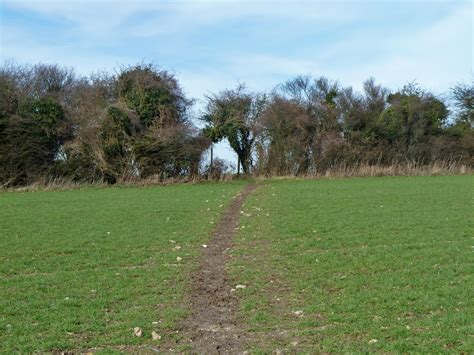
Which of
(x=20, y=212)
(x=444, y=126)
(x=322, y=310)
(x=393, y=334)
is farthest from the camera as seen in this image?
(x=444, y=126)

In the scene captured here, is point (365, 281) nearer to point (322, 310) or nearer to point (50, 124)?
point (322, 310)

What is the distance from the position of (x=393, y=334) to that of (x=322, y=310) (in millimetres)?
1171

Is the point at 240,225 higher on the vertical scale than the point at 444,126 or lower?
lower

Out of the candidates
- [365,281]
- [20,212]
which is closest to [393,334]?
[365,281]

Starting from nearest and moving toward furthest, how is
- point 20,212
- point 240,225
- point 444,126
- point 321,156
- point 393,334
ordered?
point 393,334 < point 240,225 < point 20,212 < point 321,156 < point 444,126

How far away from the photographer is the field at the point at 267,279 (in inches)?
220

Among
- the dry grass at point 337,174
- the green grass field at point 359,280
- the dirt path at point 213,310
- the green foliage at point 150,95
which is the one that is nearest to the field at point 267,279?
the green grass field at point 359,280

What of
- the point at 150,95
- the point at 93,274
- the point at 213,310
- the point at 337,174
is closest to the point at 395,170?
the point at 337,174

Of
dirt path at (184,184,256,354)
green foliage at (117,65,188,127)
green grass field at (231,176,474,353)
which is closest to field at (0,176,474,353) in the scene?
green grass field at (231,176,474,353)

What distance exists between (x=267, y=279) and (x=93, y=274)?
3.20 meters

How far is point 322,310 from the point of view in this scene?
21.0 feet

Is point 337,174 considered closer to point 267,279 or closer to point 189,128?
point 189,128

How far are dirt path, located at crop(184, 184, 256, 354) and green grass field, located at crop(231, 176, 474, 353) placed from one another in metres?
0.23

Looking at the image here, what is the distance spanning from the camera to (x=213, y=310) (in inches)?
261
